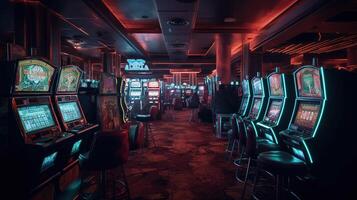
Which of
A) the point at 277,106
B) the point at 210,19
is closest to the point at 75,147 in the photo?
the point at 277,106

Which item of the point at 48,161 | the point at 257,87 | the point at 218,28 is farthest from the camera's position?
the point at 218,28

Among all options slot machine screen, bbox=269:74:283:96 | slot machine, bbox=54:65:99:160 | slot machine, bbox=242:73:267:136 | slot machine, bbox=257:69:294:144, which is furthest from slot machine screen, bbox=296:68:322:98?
slot machine, bbox=54:65:99:160

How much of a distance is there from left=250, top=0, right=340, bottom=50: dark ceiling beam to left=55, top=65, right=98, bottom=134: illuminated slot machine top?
152 inches

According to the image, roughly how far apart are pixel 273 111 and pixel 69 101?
3058mm

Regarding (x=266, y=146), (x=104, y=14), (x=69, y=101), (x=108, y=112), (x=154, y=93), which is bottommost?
(x=266, y=146)

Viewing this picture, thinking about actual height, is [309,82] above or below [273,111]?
above

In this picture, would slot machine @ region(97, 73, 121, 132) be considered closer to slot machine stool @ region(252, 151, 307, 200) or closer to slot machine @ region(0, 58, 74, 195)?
slot machine @ region(0, 58, 74, 195)

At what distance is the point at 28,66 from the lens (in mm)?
2461

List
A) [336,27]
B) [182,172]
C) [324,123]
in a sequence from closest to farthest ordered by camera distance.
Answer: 1. [324,123]
2. [182,172]
3. [336,27]

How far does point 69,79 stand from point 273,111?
10.1 feet

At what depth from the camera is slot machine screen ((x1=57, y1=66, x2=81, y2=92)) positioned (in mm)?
3136

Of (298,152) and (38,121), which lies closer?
(38,121)

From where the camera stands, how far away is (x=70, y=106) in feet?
11.4

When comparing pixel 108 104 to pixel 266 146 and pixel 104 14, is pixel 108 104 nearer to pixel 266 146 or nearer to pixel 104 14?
pixel 104 14
